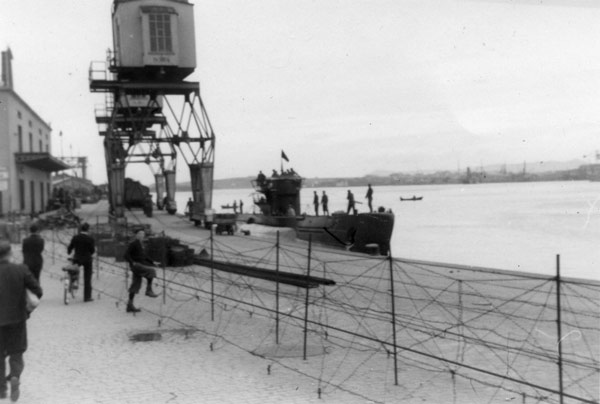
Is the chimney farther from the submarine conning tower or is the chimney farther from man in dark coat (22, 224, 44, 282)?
man in dark coat (22, 224, 44, 282)

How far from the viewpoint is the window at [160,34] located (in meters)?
31.7

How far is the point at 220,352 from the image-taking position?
31.0ft

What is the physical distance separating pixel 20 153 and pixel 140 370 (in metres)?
35.5

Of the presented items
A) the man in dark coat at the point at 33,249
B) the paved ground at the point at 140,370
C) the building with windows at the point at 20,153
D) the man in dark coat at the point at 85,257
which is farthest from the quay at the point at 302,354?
the building with windows at the point at 20,153

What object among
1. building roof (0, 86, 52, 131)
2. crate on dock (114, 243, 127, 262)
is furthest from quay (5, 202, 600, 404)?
building roof (0, 86, 52, 131)

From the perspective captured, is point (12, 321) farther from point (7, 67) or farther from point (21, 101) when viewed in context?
point (7, 67)

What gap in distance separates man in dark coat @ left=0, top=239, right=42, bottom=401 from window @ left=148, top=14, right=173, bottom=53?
26.1 meters

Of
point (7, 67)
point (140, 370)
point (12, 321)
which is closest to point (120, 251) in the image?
point (140, 370)

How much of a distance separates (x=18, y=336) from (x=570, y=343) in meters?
7.41

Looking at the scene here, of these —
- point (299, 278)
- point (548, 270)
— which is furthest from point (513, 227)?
point (299, 278)

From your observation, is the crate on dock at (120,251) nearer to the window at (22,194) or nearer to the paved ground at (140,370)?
the paved ground at (140,370)

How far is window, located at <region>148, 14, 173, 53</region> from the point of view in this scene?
104 feet

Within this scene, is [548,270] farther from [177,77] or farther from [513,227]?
[513,227]

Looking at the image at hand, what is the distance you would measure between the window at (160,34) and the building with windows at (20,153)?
9.69 m
